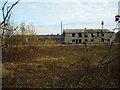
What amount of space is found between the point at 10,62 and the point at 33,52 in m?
1.37

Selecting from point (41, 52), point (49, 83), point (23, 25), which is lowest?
point (49, 83)

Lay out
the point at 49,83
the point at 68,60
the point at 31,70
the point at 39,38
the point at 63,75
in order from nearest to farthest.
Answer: the point at 49,83 → the point at 63,75 → the point at 31,70 → the point at 68,60 → the point at 39,38

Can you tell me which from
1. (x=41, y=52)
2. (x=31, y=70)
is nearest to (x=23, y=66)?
(x=31, y=70)

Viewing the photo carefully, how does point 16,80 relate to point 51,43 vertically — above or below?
below

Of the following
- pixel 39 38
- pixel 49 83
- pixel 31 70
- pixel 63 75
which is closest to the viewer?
pixel 49 83

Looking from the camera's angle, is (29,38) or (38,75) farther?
(29,38)

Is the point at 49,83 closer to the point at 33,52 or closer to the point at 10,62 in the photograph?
the point at 10,62

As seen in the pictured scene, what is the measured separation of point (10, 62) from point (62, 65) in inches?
68.4

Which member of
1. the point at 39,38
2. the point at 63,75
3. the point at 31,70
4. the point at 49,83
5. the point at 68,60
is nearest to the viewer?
the point at 49,83

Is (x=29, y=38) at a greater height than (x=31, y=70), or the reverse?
(x=29, y=38)

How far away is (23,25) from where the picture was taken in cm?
935

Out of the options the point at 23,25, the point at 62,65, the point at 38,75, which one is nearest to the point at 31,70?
the point at 38,75

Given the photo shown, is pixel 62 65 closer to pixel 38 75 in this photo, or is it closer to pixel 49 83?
pixel 38 75

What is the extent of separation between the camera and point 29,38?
9.27 metres
